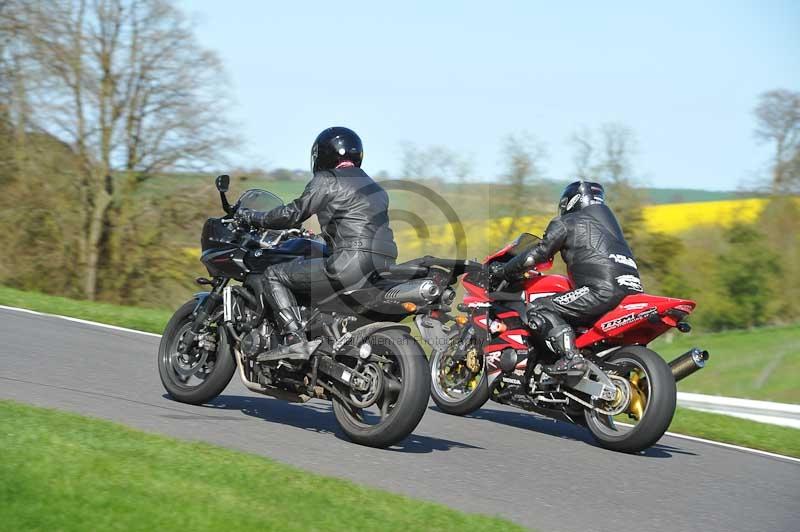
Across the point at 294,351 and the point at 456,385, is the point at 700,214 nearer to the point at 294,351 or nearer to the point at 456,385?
the point at 456,385

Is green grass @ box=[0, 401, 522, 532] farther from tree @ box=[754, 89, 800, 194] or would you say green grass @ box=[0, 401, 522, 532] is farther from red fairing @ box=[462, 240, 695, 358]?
tree @ box=[754, 89, 800, 194]

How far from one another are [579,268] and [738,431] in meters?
2.44

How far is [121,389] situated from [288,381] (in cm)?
168

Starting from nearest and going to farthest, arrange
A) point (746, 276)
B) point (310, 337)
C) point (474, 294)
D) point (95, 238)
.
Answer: point (310, 337)
point (474, 294)
point (95, 238)
point (746, 276)

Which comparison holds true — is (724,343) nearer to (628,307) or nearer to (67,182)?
(67,182)

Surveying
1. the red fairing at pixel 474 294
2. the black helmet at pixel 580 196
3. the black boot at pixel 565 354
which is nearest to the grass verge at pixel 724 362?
the black boot at pixel 565 354

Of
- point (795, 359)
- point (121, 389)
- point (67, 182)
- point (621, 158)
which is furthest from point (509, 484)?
point (621, 158)

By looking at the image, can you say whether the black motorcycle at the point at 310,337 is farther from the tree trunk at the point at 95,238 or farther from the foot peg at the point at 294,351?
the tree trunk at the point at 95,238

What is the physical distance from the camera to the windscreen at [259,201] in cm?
754

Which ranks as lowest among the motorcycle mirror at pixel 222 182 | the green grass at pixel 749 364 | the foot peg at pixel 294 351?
the green grass at pixel 749 364

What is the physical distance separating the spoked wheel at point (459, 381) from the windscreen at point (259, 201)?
231 cm

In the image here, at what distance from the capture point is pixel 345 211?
6863mm

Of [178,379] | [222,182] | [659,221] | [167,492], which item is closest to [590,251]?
[222,182]

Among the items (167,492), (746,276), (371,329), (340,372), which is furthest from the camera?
(746,276)
